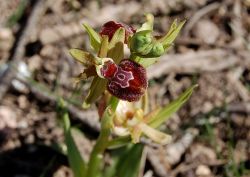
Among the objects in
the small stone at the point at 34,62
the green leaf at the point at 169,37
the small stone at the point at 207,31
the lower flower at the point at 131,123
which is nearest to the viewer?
the green leaf at the point at 169,37

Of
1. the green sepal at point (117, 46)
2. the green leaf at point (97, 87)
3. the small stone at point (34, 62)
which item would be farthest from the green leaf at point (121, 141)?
the small stone at point (34, 62)

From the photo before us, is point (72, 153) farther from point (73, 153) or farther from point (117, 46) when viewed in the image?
point (117, 46)

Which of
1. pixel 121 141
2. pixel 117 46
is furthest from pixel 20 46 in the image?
pixel 117 46

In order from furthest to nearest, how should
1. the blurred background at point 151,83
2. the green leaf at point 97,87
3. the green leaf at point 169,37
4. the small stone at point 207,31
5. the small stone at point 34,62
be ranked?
1. the small stone at point 207,31
2. the small stone at point 34,62
3. the blurred background at point 151,83
4. the green leaf at point 97,87
5. the green leaf at point 169,37

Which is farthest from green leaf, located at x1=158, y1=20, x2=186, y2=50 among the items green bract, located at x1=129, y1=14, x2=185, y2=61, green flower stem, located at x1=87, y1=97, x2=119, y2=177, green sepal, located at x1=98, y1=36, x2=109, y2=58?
green flower stem, located at x1=87, y1=97, x2=119, y2=177

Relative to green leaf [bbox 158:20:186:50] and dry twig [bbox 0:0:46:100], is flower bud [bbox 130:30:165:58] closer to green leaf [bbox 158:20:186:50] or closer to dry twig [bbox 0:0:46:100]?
green leaf [bbox 158:20:186:50]

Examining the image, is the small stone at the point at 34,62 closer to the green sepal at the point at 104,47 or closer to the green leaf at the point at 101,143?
the green leaf at the point at 101,143
